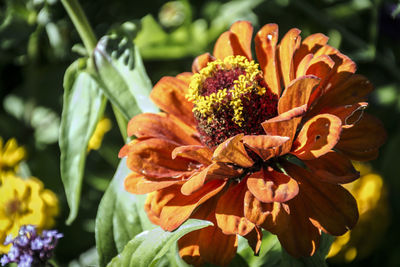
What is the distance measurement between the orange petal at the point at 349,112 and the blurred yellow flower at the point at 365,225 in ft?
0.94

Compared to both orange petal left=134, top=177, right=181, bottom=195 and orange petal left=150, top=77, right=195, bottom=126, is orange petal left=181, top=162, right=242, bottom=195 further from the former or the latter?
orange petal left=150, top=77, right=195, bottom=126

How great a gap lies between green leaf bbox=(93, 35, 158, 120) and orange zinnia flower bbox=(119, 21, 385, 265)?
0.28 ft

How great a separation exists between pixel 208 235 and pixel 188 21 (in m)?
0.83

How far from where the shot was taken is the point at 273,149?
2.12ft

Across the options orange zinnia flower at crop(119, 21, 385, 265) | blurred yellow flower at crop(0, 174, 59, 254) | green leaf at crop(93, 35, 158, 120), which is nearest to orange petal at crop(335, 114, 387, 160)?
orange zinnia flower at crop(119, 21, 385, 265)

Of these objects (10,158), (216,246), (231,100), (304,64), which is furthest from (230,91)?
(10,158)

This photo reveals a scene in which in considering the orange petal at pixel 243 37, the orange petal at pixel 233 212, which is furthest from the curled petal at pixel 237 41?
the orange petal at pixel 233 212

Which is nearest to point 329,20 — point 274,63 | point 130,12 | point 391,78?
point 391,78

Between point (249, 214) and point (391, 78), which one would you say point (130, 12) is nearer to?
point (391, 78)

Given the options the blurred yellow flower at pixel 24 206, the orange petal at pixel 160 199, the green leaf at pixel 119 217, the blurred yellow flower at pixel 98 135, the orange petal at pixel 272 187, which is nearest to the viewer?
the orange petal at pixel 272 187

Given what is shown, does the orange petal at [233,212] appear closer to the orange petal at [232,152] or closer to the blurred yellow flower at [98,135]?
the orange petal at [232,152]

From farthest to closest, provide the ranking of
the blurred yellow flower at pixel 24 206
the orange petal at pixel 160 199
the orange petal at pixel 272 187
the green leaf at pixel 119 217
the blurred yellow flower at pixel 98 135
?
the blurred yellow flower at pixel 98 135 → the blurred yellow flower at pixel 24 206 → the green leaf at pixel 119 217 → the orange petal at pixel 160 199 → the orange petal at pixel 272 187

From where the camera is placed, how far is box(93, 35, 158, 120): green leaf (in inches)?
33.8

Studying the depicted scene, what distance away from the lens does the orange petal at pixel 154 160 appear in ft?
2.28
